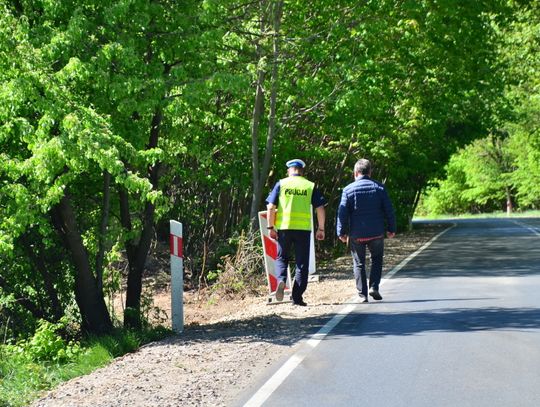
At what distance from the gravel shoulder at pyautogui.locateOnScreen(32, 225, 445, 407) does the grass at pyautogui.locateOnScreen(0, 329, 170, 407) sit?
35 cm

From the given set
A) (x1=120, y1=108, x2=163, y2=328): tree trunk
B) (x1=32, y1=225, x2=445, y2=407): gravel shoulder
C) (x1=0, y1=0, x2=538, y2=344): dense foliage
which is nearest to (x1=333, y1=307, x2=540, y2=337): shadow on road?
(x1=32, y1=225, x2=445, y2=407): gravel shoulder

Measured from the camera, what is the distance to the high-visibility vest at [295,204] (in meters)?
12.6

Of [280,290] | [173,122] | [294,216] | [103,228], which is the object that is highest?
[173,122]

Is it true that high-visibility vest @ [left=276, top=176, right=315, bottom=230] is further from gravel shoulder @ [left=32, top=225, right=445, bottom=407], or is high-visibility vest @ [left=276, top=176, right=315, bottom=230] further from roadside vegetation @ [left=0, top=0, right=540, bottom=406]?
roadside vegetation @ [left=0, top=0, right=540, bottom=406]

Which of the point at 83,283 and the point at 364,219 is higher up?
the point at 364,219

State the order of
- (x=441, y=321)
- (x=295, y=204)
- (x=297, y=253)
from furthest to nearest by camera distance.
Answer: (x=297, y=253) → (x=295, y=204) → (x=441, y=321)

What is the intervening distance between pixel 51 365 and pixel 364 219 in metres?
4.54

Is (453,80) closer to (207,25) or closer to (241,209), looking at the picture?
(241,209)

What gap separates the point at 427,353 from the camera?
8.84 metres

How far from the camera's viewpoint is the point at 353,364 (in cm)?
845

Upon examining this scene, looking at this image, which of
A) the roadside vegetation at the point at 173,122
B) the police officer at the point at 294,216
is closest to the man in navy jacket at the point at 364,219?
the police officer at the point at 294,216

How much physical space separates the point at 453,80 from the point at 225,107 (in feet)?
27.2

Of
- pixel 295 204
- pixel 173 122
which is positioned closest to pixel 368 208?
pixel 295 204

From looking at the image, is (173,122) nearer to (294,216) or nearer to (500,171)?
(294,216)
